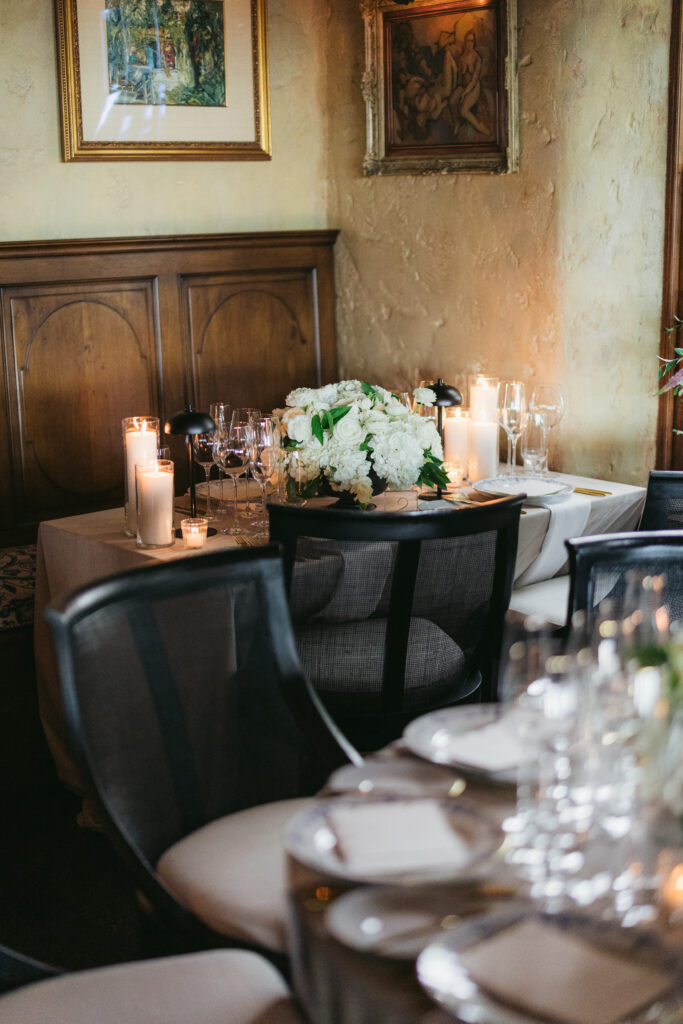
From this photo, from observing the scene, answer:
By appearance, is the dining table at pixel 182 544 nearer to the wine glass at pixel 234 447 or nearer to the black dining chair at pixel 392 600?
the wine glass at pixel 234 447

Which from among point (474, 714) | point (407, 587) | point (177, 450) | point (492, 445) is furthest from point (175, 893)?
point (177, 450)

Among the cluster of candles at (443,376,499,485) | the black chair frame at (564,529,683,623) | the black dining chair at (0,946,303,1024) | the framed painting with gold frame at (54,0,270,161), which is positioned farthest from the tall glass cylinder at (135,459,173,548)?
the framed painting with gold frame at (54,0,270,161)

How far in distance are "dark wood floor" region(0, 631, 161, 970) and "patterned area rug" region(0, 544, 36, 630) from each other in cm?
5

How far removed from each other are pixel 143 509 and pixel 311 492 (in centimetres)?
46

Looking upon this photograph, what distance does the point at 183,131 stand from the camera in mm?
4379

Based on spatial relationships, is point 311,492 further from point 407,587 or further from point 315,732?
point 315,732

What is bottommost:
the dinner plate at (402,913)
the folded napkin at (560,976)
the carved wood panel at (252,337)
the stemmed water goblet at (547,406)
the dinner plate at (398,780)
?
the folded napkin at (560,976)

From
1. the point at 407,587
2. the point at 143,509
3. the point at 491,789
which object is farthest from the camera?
the point at 143,509

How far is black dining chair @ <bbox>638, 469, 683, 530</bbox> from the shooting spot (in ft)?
10.4

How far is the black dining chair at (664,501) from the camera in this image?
10.4 ft

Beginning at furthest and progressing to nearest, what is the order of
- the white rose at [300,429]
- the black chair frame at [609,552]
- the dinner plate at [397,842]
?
1. the white rose at [300,429]
2. the black chair frame at [609,552]
3. the dinner plate at [397,842]

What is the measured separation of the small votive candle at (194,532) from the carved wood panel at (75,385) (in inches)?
55.9

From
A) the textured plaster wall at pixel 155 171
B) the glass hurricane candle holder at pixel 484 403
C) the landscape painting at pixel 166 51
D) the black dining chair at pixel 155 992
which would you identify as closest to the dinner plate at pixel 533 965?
the black dining chair at pixel 155 992

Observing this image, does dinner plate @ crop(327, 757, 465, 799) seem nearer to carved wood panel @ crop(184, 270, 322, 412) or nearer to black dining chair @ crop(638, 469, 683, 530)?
black dining chair @ crop(638, 469, 683, 530)
